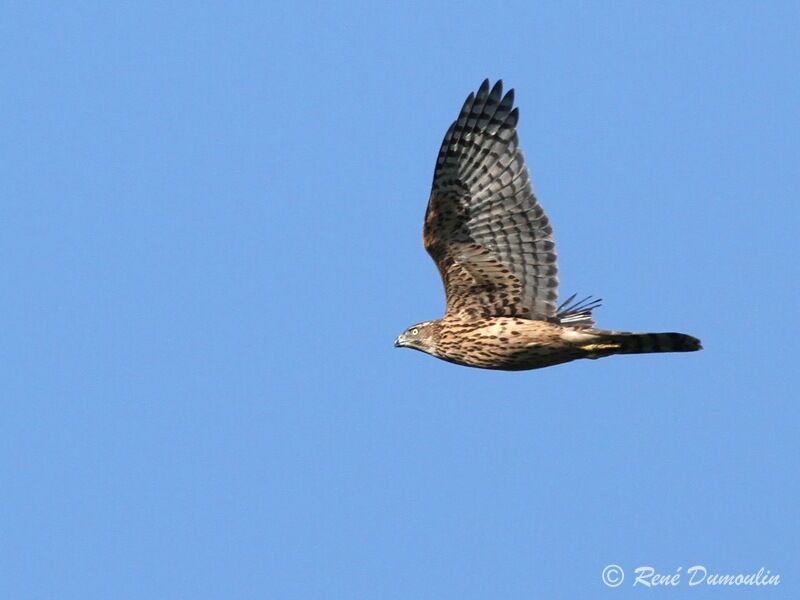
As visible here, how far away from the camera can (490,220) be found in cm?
967

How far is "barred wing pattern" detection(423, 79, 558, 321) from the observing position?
9633 mm

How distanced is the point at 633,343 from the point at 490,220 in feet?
5.23

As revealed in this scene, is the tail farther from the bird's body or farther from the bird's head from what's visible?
the bird's head

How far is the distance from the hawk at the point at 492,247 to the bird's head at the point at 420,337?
3.7 inches

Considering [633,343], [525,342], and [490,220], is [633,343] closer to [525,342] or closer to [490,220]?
[525,342]

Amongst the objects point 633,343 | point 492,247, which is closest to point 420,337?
point 492,247

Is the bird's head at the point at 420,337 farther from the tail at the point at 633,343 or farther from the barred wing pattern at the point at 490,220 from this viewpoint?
the tail at the point at 633,343

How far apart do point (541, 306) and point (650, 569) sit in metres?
2.44

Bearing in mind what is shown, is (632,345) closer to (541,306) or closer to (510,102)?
(541,306)

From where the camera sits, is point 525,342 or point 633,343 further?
point 525,342

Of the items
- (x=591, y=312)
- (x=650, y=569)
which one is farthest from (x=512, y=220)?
(x=650, y=569)

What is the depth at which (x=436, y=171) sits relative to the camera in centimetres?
959

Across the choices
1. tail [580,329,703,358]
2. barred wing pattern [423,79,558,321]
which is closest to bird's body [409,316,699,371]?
tail [580,329,703,358]

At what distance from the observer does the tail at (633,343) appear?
29.4 feet
